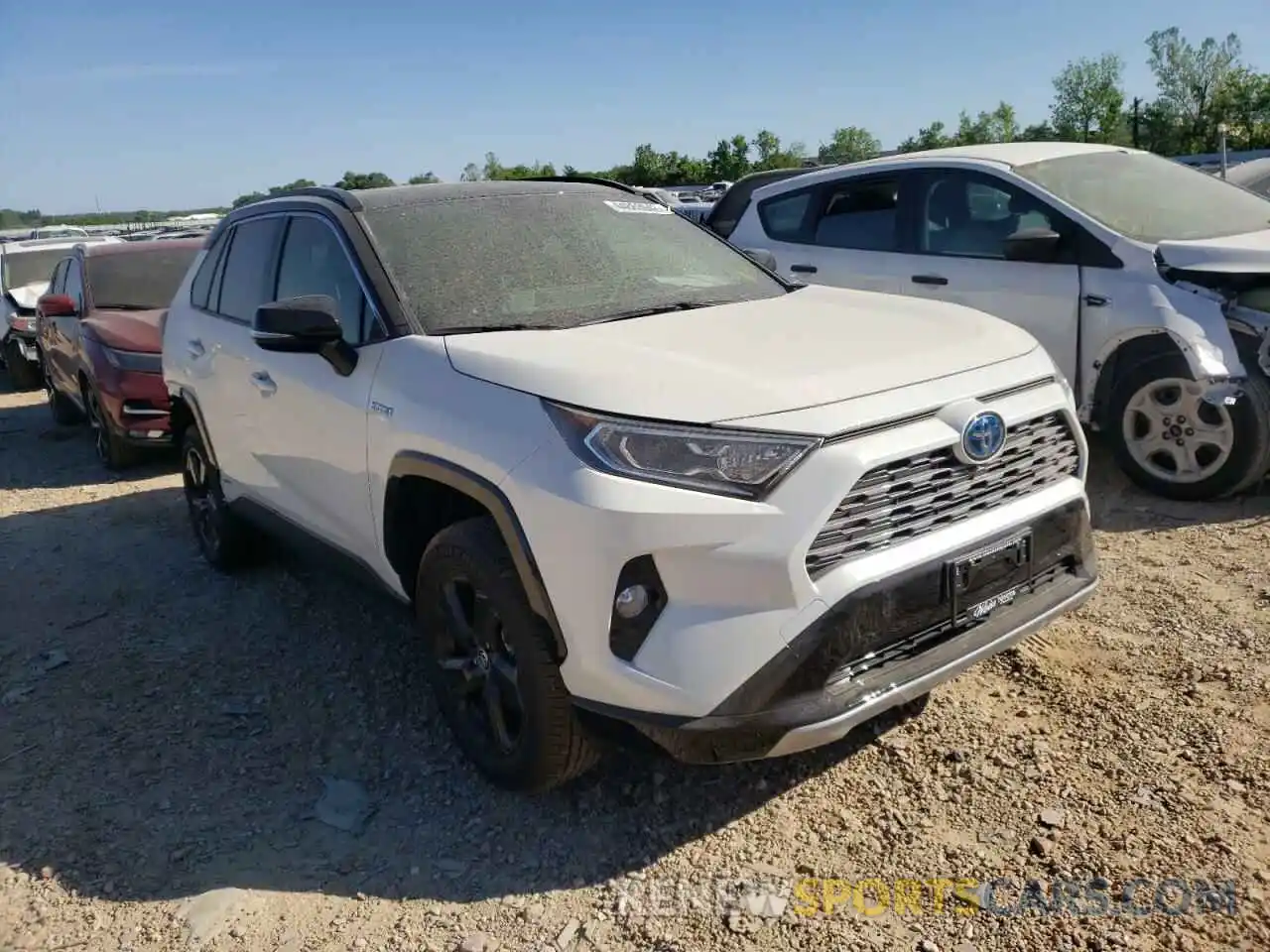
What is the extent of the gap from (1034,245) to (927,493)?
3.27 metres

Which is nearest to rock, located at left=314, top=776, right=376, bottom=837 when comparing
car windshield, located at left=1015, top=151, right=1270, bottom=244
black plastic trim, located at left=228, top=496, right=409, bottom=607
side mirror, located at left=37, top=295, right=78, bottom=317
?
black plastic trim, located at left=228, top=496, right=409, bottom=607

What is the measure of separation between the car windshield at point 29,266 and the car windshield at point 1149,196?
12764 mm

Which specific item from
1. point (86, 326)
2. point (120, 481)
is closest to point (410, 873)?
point (120, 481)

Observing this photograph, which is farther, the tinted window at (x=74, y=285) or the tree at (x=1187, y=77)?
the tree at (x=1187, y=77)

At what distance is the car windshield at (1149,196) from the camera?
545cm

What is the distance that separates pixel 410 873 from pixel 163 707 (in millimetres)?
1567

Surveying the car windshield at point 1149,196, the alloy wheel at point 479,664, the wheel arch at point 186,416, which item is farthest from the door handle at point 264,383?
the car windshield at point 1149,196

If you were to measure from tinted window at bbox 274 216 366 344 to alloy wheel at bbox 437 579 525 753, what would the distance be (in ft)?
3.25

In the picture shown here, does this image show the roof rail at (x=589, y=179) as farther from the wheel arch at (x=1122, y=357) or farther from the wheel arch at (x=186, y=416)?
the wheel arch at (x=1122, y=357)

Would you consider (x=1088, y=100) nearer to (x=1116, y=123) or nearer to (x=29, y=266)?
(x=1116, y=123)

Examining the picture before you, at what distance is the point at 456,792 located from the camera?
10.6 feet

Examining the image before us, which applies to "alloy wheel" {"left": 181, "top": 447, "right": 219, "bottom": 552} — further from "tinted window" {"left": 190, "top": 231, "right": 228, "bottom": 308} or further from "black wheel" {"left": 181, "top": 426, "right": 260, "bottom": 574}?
"tinted window" {"left": 190, "top": 231, "right": 228, "bottom": 308}

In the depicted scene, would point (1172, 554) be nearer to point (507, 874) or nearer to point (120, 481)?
point (507, 874)

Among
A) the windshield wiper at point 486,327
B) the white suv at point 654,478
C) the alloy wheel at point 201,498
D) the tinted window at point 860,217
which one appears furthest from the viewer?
the tinted window at point 860,217
